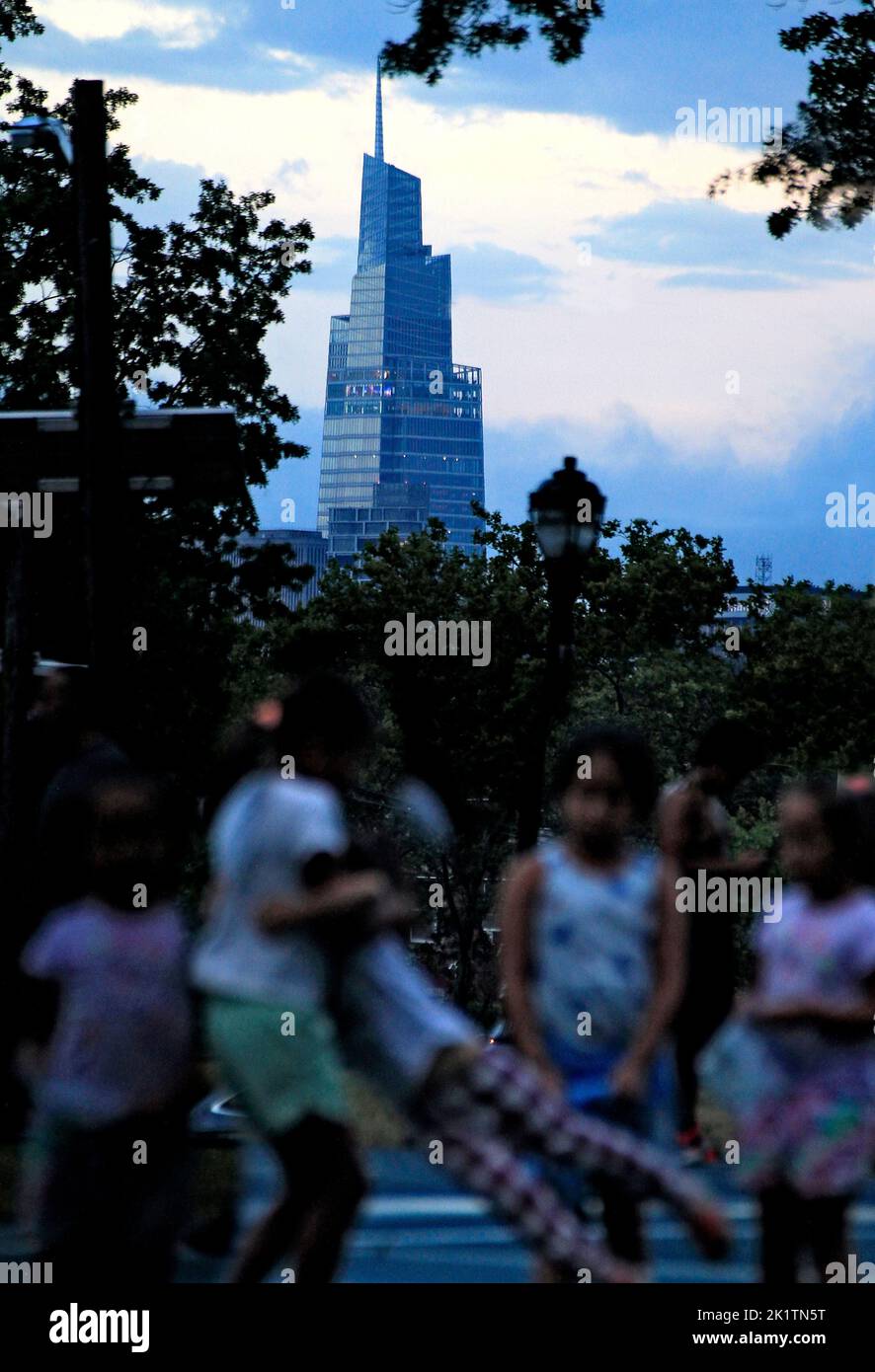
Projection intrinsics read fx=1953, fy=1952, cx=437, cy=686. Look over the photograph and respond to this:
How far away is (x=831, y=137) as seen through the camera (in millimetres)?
15047

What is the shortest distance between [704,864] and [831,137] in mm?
9633

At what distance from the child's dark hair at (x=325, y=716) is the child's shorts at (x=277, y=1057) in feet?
2.10

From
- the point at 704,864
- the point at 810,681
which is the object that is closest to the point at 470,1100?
the point at 704,864

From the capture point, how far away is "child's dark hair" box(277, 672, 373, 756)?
15.0 ft

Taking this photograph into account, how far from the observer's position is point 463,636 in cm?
4259

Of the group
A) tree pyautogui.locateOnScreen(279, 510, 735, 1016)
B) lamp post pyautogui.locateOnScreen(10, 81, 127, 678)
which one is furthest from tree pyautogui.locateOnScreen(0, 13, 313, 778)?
lamp post pyautogui.locateOnScreen(10, 81, 127, 678)

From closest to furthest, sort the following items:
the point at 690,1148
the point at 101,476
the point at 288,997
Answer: the point at 288,997 < the point at 101,476 < the point at 690,1148

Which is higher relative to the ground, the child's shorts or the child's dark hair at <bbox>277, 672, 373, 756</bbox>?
the child's dark hair at <bbox>277, 672, 373, 756</bbox>

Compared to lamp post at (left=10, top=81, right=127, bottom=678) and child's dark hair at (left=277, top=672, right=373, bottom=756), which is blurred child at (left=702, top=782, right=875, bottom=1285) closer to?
child's dark hair at (left=277, top=672, right=373, bottom=756)

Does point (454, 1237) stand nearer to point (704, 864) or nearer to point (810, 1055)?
point (704, 864)

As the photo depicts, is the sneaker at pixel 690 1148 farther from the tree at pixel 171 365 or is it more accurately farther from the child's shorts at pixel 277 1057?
the tree at pixel 171 365

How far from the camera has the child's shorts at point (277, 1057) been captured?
4.30 m

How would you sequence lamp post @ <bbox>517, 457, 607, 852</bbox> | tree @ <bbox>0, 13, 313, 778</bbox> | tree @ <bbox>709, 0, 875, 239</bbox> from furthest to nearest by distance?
tree @ <bbox>0, 13, 313, 778</bbox>, tree @ <bbox>709, 0, 875, 239</bbox>, lamp post @ <bbox>517, 457, 607, 852</bbox>
